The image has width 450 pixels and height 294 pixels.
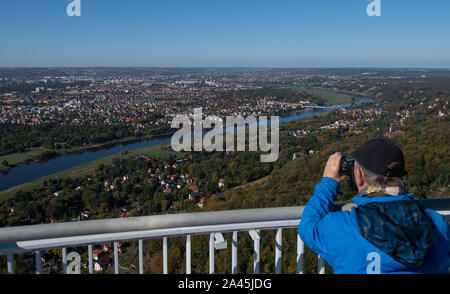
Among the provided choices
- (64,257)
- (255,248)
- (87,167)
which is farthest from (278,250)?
(87,167)

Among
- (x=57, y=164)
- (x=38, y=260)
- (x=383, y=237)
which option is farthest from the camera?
(x=57, y=164)

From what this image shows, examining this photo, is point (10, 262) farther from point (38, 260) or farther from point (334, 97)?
point (334, 97)

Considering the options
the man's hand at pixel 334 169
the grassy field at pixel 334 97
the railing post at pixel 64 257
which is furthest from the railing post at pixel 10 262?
the grassy field at pixel 334 97

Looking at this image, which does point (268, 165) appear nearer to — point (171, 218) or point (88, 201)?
point (88, 201)

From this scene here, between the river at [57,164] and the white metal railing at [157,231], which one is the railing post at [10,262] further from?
the river at [57,164]

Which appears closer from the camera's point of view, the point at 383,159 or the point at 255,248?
the point at 383,159

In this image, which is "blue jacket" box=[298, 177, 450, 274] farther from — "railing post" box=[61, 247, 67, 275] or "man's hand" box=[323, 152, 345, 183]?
"railing post" box=[61, 247, 67, 275]
